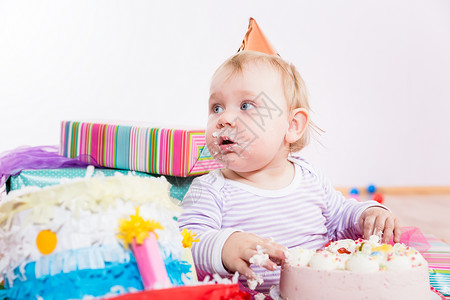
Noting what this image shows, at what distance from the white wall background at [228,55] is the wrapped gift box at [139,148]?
1008 mm

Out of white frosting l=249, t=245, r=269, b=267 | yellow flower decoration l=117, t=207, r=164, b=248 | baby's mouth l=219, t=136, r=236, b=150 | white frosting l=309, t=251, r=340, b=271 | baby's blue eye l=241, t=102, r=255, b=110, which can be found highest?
baby's blue eye l=241, t=102, r=255, b=110

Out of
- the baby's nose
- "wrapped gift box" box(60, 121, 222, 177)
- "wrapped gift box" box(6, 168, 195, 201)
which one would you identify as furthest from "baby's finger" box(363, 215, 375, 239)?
"wrapped gift box" box(6, 168, 195, 201)

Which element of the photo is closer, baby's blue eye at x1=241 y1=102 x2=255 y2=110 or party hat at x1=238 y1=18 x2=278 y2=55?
baby's blue eye at x1=241 y1=102 x2=255 y2=110

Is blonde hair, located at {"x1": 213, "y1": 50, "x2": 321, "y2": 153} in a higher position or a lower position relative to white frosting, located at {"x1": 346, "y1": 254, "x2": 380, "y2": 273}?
higher

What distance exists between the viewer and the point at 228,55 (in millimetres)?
2805

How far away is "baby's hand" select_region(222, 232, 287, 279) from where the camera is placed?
2.22 feet

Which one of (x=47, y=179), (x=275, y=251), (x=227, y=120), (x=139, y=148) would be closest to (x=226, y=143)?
(x=227, y=120)

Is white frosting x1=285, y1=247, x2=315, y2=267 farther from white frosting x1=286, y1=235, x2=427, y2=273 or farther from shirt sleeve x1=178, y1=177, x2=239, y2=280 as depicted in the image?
shirt sleeve x1=178, y1=177, x2=239, y2=280

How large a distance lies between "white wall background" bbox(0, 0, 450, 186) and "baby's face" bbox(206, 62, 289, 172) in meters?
1.77

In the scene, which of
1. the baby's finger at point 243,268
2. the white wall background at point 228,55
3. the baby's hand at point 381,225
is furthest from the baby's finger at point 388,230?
the white wall background at point 228,55

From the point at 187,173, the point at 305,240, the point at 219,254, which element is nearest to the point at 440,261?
the point at 305,240

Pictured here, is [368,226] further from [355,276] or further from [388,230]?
[355,276]

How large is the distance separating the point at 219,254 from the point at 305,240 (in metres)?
0.27

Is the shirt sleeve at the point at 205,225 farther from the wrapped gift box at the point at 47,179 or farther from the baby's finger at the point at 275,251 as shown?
the wrapped gift box at the point at 47,179
